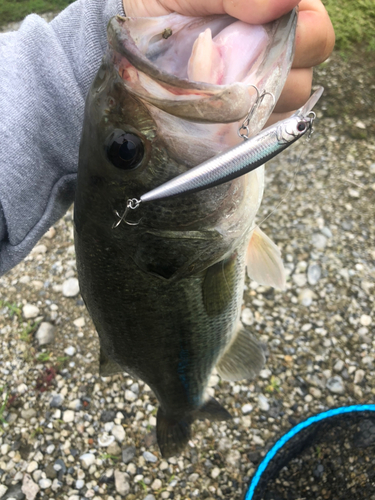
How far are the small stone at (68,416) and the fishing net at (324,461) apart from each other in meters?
1.27

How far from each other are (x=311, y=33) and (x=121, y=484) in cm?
261

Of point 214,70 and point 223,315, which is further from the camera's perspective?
point 223,315

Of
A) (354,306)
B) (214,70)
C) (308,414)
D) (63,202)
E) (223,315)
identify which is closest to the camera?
(214,70)

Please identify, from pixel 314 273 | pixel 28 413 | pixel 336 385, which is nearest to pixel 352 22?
pixel 314 273

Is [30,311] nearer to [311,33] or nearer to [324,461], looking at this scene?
[324,461]

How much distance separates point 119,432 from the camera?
2809mm

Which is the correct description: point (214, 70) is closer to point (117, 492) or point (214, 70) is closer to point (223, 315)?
point (223, 315)

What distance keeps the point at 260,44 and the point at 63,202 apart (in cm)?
110

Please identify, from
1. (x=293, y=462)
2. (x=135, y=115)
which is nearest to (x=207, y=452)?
(x=293, y=462)

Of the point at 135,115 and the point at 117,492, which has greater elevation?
the point at 135,115

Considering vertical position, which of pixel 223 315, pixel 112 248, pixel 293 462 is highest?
pixel 112 248

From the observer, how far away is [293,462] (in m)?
2.33

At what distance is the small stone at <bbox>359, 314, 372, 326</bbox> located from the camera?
10.00 ft

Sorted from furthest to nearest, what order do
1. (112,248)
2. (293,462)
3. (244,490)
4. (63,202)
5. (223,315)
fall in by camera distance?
(244,490)
(293,462)
(63,202)
(223,315)
(112,248)
